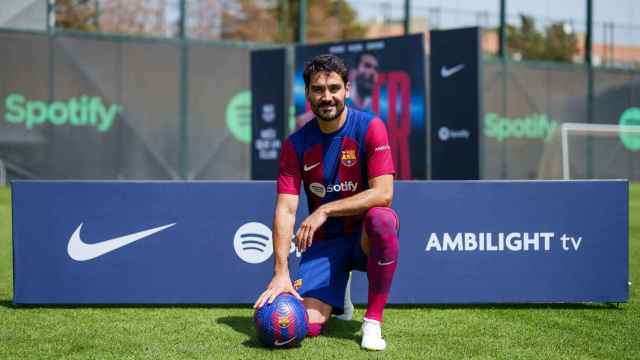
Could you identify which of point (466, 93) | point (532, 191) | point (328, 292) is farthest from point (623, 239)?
point (466, 93)

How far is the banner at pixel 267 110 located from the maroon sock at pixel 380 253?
10350 millimetres

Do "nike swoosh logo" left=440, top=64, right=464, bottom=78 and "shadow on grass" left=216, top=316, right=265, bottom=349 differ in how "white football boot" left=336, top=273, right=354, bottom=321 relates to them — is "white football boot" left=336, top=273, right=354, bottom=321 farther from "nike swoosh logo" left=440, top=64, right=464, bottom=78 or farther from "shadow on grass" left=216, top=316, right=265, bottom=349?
"nike swoosh logo" left=440, top=64, right=464, bottom=78

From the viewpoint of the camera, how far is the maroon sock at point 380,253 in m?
4.41

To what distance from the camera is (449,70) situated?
12.0 meters

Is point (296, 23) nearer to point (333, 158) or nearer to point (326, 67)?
point (333, 158)

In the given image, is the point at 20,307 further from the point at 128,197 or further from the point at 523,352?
the point at 523,352

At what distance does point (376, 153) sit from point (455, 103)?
7.76 meters

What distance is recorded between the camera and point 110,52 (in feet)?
62.3

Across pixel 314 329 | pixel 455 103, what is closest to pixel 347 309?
pixel 314 329

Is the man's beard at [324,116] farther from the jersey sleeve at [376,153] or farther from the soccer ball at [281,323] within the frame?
the soccer ball at [281,323]

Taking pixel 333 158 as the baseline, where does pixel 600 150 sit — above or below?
below

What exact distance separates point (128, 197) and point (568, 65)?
20.2 meters

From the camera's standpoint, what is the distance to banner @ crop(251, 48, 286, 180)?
14914 mm

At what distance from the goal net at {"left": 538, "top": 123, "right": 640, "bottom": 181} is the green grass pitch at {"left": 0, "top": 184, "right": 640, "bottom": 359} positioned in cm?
1759
